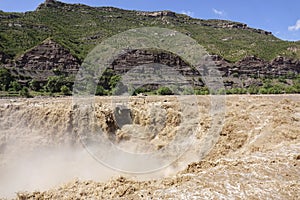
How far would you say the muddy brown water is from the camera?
754 centimetres

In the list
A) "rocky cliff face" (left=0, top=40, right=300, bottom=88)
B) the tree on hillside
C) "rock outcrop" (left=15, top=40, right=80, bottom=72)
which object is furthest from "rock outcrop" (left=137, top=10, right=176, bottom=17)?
the tree on hillside

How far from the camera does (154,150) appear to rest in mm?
18109

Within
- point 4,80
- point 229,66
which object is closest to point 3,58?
point 4,80

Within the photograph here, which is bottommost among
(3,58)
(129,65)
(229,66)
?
(129,65)

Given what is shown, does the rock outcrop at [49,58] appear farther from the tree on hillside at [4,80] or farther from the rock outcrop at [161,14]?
Result: the rock outcrop at [161,14]

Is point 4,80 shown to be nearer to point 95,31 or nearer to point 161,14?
point 95,31

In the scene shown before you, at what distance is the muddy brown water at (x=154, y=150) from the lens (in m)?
7.54

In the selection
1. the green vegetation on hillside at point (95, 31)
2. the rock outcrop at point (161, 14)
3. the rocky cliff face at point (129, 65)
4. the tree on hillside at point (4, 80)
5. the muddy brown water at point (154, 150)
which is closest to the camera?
the muddy brown water at point (154, 150)

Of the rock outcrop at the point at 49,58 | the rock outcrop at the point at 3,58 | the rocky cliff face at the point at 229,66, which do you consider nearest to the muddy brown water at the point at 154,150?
the rocky cliff face at the point at 229,66

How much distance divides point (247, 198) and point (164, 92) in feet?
80.4

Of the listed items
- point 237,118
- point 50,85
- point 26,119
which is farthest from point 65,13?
point 237,118

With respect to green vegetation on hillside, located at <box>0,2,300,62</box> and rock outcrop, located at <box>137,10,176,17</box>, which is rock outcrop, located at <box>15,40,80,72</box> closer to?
green vegetation on hillside, located at <box>0,2,300,62</box>

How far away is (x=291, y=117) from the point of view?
48.0 feet

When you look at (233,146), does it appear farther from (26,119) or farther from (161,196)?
(26,119)
